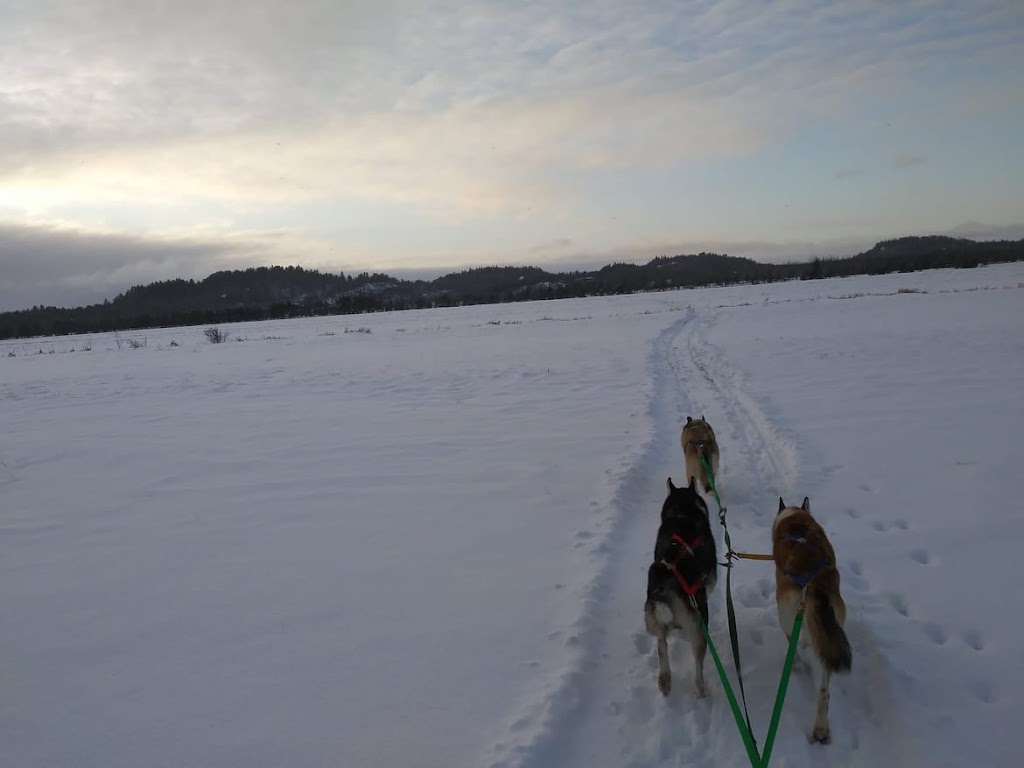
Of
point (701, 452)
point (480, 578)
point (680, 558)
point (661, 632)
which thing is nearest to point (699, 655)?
point (661, 632)

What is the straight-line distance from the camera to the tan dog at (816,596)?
106 inches

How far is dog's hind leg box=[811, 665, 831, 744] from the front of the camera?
280 cm

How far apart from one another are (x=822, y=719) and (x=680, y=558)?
99 centimetres

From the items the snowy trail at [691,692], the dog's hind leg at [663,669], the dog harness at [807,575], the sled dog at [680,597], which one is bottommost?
the snowy trail at [691,692]

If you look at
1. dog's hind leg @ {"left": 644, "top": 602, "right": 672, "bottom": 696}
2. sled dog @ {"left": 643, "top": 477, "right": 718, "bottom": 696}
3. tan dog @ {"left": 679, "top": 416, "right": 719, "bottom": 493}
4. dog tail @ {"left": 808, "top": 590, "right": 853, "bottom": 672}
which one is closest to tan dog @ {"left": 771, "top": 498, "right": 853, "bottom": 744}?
dog tail @ {"left": 808, "top": 590, "right": 853, "bottom": 672}

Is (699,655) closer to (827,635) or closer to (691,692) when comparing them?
(691,692)

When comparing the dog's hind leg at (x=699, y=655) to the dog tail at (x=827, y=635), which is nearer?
the dog tail at (x=827, y=635)

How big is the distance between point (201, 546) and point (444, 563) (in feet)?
8.03

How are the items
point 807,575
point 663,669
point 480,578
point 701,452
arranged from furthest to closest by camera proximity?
point 701,452 → point 480,578 → point 663,669 → point 807,575

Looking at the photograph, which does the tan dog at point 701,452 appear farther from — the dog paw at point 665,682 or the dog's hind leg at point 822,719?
the dog's hind leg at point 822,719

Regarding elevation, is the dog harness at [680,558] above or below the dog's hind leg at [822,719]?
above

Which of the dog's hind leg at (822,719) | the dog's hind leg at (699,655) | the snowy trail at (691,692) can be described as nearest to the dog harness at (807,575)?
the dog's hind leg at (822,719)

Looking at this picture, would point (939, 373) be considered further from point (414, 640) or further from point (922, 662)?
point (414, 640)

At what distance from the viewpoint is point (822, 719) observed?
282cm
